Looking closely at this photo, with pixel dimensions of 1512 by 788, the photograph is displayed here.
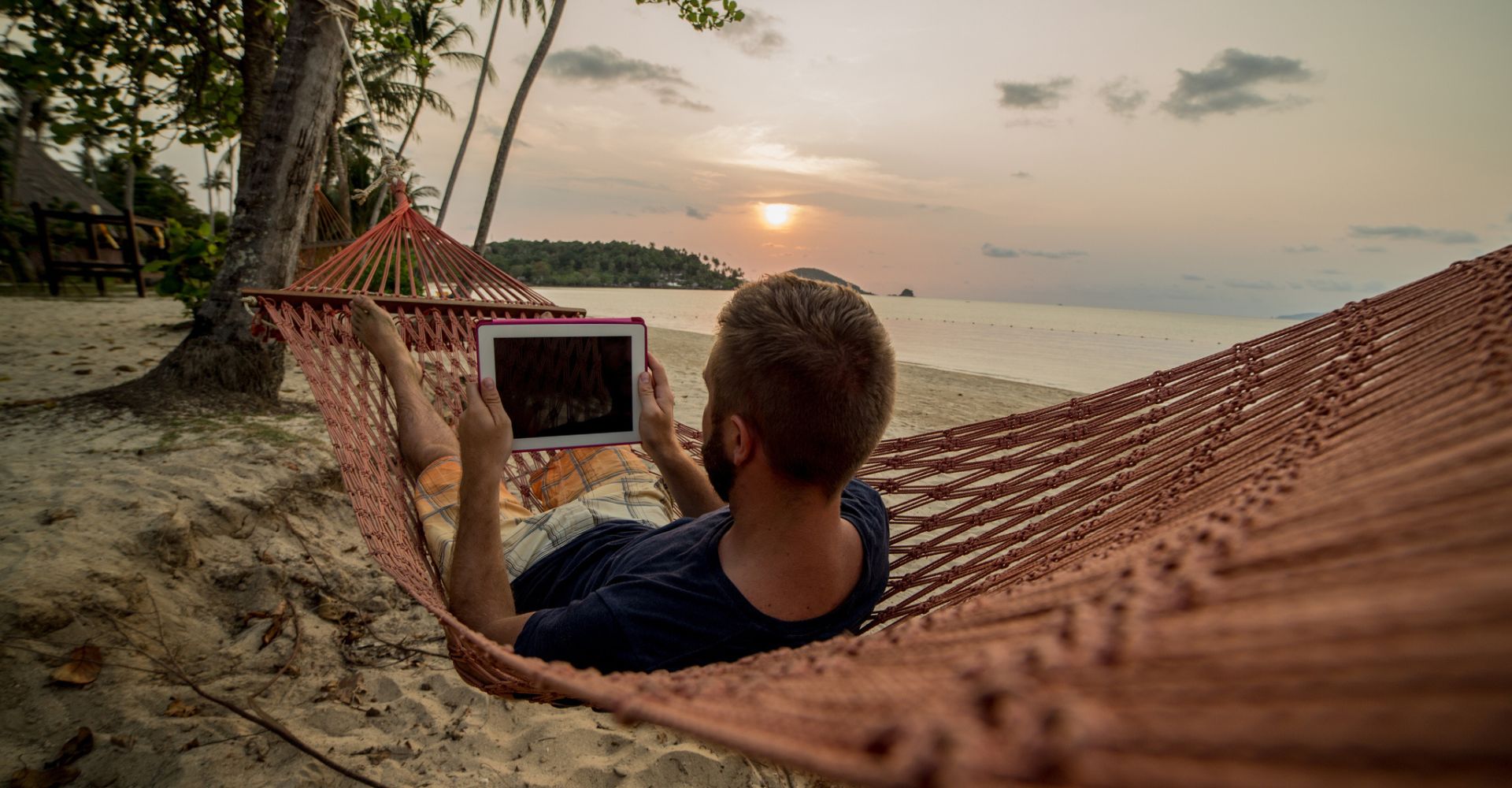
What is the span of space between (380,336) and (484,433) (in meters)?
0.76

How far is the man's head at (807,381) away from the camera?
90cm

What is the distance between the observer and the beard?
0.99m

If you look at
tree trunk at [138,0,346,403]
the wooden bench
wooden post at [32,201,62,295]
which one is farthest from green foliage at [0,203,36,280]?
tree trunk at [138,0,346,403]

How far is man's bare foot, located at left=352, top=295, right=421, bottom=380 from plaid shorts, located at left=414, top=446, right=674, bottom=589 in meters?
0.32

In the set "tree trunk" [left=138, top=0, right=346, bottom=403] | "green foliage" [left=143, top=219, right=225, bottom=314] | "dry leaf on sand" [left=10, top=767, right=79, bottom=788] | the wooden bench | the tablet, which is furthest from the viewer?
the wooden bench

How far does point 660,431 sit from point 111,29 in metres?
4.02

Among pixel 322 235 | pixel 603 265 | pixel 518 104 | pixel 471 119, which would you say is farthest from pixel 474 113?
pixel 603 265

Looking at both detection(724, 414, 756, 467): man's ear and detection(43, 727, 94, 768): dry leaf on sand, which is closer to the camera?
detection(724, 414, 756, 467): man's ear

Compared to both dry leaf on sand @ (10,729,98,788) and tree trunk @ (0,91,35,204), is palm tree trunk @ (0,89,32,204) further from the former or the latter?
dry leaf on sand @ (10,729,98,788)

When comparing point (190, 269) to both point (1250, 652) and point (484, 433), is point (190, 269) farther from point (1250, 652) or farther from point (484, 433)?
point (1250, 652)

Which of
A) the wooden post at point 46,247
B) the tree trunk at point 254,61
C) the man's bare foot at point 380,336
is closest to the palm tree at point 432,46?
the wooden post at point 46,247

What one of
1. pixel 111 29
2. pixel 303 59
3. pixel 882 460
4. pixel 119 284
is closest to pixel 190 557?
pixel 882 460

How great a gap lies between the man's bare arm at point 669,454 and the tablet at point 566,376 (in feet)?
0.09

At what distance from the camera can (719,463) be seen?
1.00 metres
